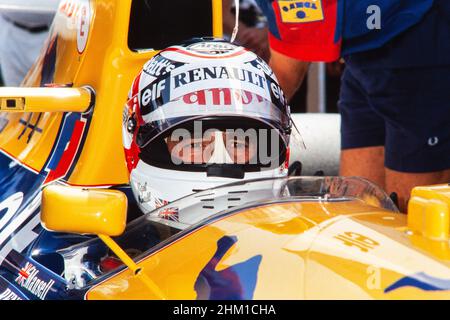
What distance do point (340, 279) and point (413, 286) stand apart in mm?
124

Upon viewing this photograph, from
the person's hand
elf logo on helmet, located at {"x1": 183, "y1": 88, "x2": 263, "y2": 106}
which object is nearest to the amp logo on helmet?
elf logo on helmet, located at {"x1": 183, "y1": 88, "x2": 263, "y2": 106}

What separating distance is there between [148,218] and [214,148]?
0.94 feet

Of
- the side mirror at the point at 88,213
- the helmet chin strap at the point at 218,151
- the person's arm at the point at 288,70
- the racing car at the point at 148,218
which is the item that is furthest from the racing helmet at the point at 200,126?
the person's arm at the point at 288,70

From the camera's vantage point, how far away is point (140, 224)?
1944 millimetres

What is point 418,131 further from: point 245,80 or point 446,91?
point 245,80

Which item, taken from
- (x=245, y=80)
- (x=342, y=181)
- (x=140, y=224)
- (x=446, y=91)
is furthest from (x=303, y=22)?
(x=140, y=224)

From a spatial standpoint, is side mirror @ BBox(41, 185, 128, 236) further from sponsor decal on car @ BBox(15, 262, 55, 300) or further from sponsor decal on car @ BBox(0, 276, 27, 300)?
sponsor decal on car @ BBox(0, 276, 27, 300)

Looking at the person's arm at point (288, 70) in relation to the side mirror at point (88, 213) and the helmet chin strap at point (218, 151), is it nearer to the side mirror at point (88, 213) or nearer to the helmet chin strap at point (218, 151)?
the helmet chin strap at point (218, 151)

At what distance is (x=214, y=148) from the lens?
6.97 ft

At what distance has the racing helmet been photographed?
2.11m

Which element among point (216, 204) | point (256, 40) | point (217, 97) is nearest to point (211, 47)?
point (217, 97)

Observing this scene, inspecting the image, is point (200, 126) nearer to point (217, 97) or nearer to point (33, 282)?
point (217, 97)

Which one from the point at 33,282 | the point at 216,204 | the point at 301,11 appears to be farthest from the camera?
the point at 301,11

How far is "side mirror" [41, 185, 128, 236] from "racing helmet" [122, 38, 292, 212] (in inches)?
16.4
